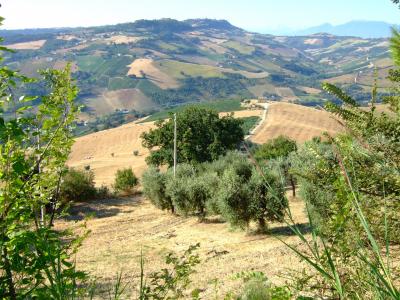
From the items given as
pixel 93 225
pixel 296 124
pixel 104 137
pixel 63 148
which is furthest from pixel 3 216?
pixel 104 137

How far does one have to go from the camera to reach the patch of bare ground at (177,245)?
14.8 metres

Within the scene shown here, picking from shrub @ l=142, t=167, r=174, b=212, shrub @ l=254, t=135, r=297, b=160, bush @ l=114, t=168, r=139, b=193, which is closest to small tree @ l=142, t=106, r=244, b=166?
shrub @ l=254, t=135, r=297, b=160

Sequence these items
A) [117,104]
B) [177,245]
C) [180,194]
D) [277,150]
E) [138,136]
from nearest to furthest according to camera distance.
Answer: [177,245]
[180,194]
[277,150]
[138,136]
[117,104]

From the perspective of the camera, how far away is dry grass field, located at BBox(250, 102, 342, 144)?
81.9 meters

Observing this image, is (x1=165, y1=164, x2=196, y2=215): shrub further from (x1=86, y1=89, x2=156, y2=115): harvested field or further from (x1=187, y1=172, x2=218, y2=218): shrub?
(x1=86, y1=89, x2=156, y2=115): harvested field

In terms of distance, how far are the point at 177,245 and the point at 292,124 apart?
76761 mm

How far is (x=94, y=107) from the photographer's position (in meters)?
190

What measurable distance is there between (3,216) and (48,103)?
124 cm

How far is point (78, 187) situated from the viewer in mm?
33344

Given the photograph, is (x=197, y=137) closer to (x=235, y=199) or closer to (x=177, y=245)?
(x=177, y=245)

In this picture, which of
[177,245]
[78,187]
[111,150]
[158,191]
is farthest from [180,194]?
[111,150]

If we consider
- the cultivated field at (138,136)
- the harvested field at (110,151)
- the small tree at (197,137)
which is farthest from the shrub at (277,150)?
the cultivated field at (138,136)

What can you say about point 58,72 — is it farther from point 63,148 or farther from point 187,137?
point 187,137

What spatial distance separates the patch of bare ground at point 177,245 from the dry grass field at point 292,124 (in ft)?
170
